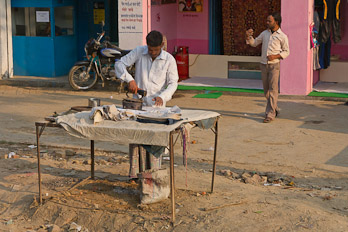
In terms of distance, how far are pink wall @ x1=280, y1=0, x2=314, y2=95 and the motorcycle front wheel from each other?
4324 millimetres

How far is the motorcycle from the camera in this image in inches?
553

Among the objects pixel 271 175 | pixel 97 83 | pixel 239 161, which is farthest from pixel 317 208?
pixel 97 83

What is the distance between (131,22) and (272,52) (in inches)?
158

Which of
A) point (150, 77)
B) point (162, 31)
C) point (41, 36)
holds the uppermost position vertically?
point (162, 31)

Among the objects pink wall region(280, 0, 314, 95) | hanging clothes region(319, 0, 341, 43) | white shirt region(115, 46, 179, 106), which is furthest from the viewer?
hanging clothes region(319, 0, 341, 43)

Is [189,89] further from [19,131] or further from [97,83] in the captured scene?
[19,131]

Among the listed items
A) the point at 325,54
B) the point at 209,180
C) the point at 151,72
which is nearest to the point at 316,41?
the point at 325,54

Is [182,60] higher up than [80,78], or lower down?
higher up

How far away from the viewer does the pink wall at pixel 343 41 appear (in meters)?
14.6

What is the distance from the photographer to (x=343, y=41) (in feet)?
48.7

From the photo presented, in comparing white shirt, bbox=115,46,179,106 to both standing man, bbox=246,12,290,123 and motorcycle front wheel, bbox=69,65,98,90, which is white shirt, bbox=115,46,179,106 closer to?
standing man, bbox=246,12,290,123

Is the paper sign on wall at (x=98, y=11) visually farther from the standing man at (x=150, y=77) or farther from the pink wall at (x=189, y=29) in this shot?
the standing man at (x=150, y=77)

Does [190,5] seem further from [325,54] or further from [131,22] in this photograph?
[325,54]

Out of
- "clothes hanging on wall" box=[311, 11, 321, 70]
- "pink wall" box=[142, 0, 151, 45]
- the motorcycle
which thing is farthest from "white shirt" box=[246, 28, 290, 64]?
the motorcycle
